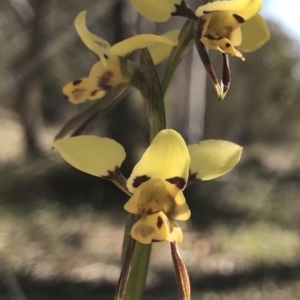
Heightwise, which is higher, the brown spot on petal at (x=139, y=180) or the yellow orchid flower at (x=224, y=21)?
the yellow orchid flower at (x=224, y=21)

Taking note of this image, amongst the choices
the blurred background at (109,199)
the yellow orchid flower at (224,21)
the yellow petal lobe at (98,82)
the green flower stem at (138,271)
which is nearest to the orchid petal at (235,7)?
the yellow orchid flower at (224,21)

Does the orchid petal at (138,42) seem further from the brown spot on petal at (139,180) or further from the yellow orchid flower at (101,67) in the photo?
the brown spot on petal at (139,180)

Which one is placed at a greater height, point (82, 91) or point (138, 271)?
point (82, 91)

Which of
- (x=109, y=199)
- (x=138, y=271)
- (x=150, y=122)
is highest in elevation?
(x=109, y=199)

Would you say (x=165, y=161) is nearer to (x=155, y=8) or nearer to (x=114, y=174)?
(x=114, y=174)

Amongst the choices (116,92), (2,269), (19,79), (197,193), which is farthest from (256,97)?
(116,92)

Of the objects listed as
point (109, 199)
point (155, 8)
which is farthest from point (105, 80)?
point (109, 199)

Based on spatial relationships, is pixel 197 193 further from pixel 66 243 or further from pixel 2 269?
pixel 2 269
